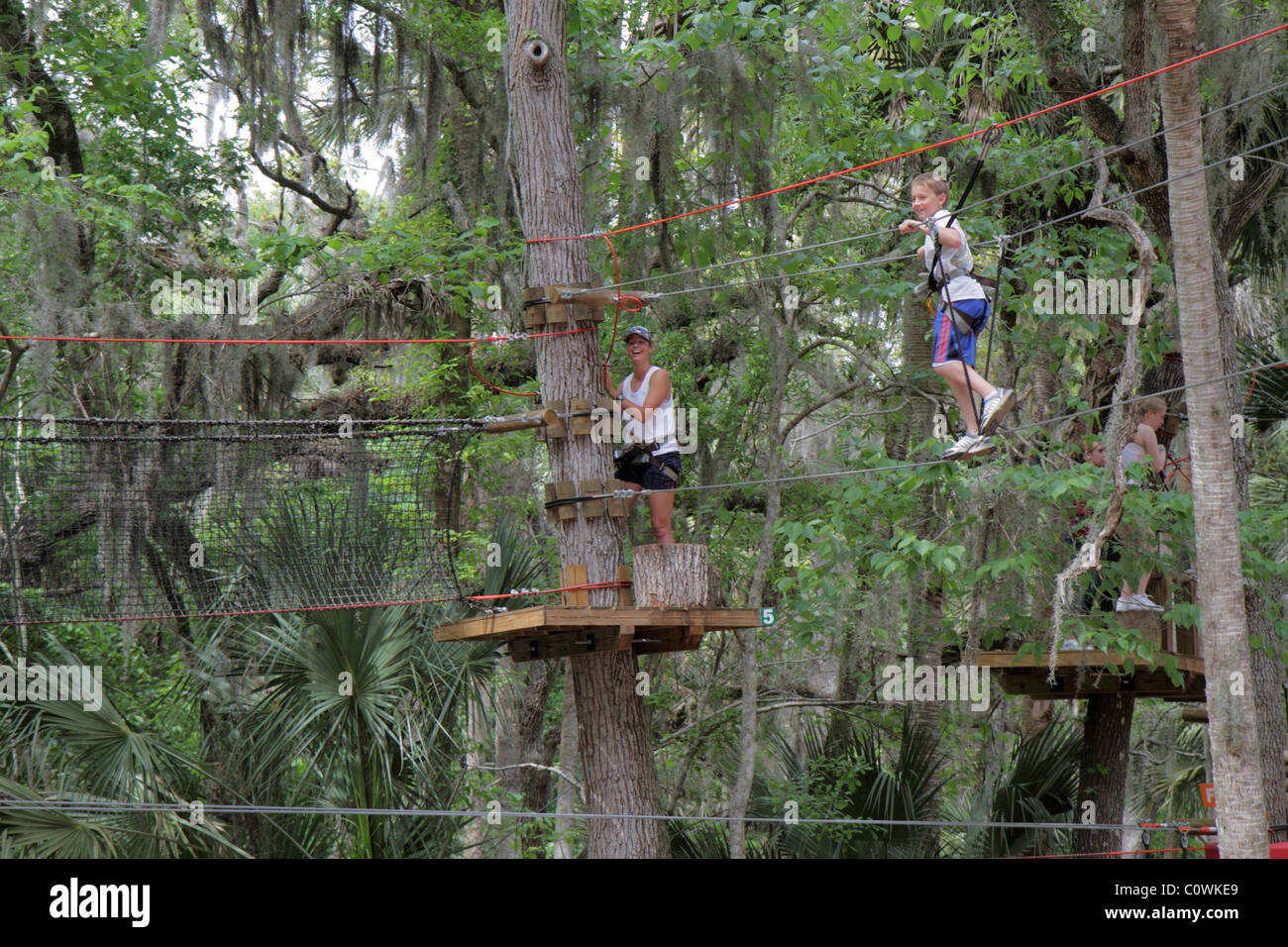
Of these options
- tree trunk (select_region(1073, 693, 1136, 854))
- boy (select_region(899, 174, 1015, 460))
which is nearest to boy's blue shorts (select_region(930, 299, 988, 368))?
boy (select_region(899, 174, 1015, 460))

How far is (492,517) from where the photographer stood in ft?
37.8

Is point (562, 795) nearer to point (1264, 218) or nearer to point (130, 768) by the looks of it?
point (130, 768)

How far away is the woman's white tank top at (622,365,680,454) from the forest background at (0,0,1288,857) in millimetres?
998

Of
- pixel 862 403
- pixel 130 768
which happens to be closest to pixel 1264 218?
pixel 862 403

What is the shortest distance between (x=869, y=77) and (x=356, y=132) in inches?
228

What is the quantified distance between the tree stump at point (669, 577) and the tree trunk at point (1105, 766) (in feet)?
15.5

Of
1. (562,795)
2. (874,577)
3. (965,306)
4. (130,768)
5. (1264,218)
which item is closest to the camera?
(965,306)

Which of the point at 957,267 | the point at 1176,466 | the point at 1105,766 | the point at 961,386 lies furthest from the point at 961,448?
the point at 1105,766

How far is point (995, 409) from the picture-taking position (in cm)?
580

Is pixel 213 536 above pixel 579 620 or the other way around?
above

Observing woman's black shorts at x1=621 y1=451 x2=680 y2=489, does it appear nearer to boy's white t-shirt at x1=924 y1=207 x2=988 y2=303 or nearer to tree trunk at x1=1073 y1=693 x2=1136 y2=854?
boy's white t-shirt at x1=924 y1=207 x2=988 y2=303

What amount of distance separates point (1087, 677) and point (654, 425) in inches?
164

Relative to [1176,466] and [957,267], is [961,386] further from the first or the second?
[1176,466]

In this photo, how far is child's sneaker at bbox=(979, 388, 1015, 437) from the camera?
5.80m
